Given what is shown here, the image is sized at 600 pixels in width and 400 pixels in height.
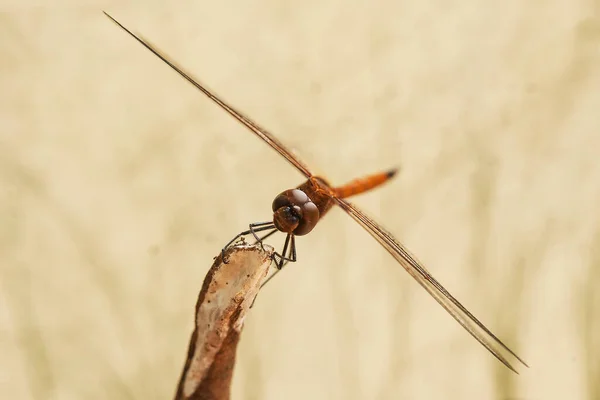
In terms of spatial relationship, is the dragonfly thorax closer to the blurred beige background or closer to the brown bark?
the brown bark

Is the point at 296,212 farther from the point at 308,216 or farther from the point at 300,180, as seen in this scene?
the point at 300,180

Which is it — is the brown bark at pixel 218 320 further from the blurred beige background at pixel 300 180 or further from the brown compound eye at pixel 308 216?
the blurred beige background at pixel 300 180

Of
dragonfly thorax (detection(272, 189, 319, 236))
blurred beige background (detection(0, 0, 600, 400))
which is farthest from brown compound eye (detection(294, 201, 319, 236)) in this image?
blurred beige background (detection(0, 0, 600, 400))

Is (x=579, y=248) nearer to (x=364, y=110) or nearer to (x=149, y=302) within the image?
(x=364, y=110)

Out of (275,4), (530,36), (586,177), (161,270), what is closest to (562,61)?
(530,36)

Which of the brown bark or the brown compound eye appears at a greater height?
the brown compound eye

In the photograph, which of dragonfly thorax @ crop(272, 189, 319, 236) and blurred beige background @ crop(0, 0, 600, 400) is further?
blurred beige background @ crop(0, 0, 600, 400)
